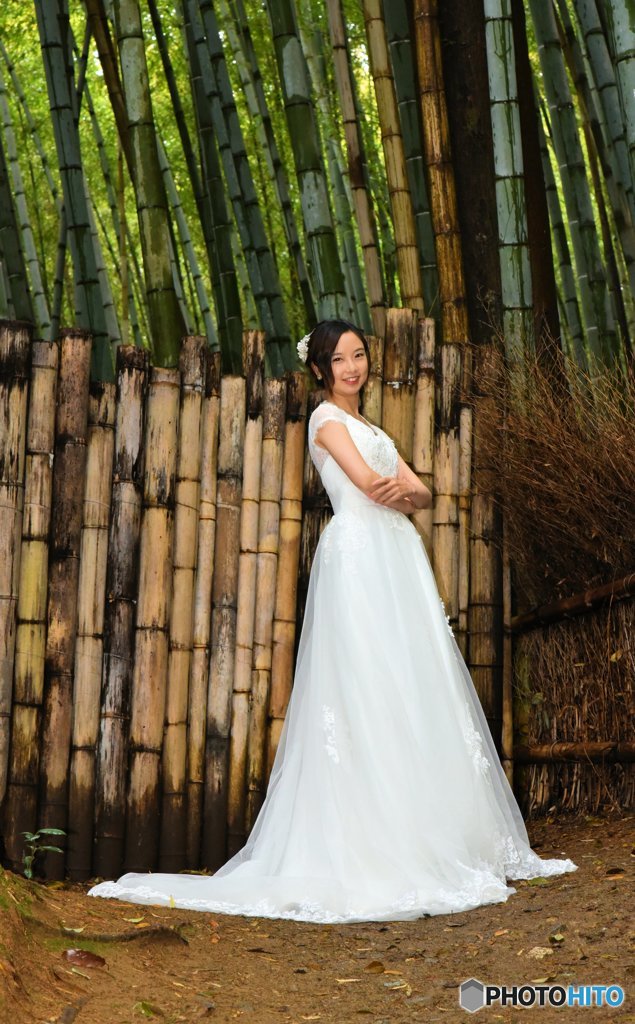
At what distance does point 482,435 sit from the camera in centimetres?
355

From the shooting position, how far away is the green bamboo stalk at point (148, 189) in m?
3.57

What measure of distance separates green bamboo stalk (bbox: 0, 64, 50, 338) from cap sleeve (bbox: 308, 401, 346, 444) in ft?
11.1

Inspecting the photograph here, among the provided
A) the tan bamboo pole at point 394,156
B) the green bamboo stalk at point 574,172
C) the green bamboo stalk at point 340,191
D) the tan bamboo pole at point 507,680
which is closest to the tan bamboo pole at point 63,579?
the tan bamboo pole at point 394,156

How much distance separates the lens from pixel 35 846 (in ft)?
9.99

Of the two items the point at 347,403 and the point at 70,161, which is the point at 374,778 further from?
the point at 70,161

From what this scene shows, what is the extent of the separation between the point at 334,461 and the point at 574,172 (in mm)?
2022

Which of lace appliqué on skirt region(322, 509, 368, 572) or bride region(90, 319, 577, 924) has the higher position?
lace appliqué on skirt region(322, 509, 368, 572)

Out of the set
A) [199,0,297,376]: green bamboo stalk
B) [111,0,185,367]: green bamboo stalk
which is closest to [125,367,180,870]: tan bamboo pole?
[111,0,185,367]: green bamboo stalk

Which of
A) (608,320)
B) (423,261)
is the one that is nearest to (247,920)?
(423,261)

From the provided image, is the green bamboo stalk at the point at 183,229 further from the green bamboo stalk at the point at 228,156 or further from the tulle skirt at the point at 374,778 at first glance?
the tulle skirt at the point at 374,778

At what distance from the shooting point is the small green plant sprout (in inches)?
116

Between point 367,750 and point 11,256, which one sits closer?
point 367,750

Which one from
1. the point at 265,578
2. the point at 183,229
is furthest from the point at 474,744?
the point at 183,229

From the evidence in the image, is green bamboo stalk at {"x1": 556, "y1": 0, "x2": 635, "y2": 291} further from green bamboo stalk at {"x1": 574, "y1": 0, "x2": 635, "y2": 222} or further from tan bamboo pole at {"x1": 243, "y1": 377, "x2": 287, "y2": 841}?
tan bamboo pole at {"x1": 243, "y1": 377, "x2": 287, "y2": 841}
